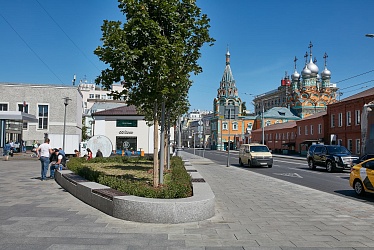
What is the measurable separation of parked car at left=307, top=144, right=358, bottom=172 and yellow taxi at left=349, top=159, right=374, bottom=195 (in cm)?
1158

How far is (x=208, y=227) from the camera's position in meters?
7.64

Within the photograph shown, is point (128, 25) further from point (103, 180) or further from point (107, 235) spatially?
point (107, 235)

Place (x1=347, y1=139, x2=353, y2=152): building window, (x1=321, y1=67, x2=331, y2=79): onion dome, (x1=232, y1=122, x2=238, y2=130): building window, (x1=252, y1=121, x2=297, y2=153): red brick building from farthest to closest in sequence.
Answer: (x1=232, y1=122, x2=238, y2=130): building window < (x1=321, y1=67, x2=331, y2=79): onion dome < (x1=252, y1=121, x2=297, y2=153): red brick building < (x1=347, y1=139, x2=353, y2=152): building window

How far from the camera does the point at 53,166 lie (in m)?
17.1

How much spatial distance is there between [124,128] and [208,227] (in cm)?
3597

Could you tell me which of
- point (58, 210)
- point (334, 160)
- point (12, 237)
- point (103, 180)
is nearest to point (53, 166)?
point (103, 180)

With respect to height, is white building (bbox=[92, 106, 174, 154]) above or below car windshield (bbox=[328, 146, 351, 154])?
above

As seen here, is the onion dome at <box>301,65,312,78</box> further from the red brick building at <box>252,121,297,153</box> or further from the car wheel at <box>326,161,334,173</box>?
the car wheel at <box>326,161,334,173</box>

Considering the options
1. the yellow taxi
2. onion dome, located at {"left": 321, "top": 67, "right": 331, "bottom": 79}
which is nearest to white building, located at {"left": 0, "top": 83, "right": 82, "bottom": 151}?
the yellow taxi

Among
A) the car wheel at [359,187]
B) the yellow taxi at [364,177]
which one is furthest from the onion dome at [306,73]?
the car wheel at [359,187]

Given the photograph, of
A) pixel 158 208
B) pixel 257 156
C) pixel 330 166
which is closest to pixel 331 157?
pixel 330 166

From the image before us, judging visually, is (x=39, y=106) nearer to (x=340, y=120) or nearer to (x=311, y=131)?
(x=340, y=120)

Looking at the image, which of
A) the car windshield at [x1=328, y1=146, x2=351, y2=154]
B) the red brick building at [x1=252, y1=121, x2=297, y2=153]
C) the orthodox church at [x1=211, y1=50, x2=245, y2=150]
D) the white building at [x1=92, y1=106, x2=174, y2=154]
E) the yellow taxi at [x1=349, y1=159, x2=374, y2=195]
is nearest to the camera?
the yellow taxi at [x1=349, y1=159, x2=374, y2=195]

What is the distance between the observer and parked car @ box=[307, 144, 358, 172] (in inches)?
953
